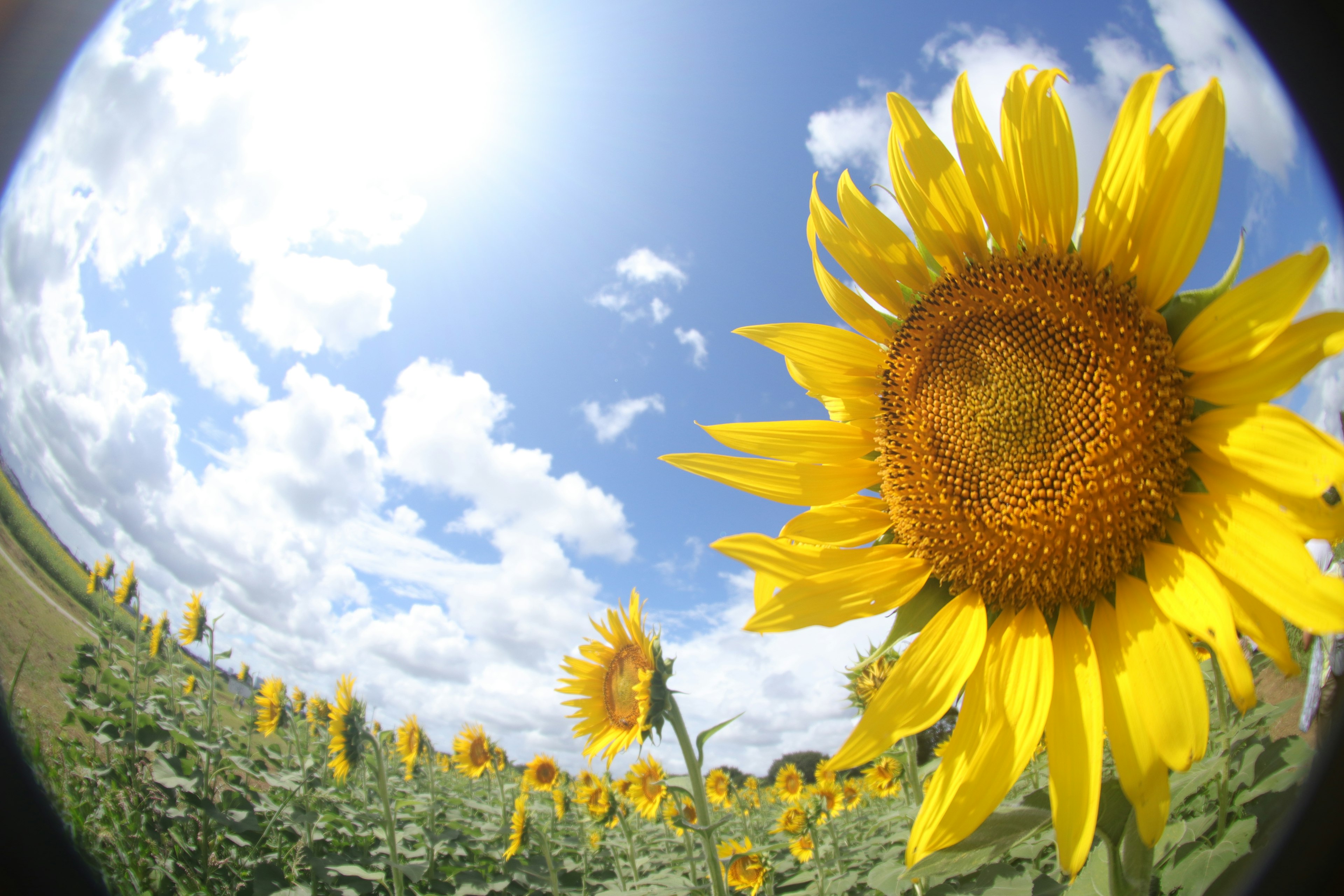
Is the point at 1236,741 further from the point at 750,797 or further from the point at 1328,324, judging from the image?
the point at 750,797

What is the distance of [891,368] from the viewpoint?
1149 millimetres

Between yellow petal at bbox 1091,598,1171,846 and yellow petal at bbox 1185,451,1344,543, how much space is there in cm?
23

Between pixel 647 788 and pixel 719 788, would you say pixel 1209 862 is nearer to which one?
pixel 647 788

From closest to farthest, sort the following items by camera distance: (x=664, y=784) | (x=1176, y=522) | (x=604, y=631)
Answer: (x=1176, y=522), (x=664, y=784), (x=604, y=631)

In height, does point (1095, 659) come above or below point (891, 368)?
below

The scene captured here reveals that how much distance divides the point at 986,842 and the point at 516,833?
6.70 meters

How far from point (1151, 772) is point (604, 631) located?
339 centimetres

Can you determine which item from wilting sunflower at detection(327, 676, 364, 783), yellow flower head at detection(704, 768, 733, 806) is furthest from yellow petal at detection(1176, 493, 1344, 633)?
yellow flower head at detection(704, 768, 733, 806)

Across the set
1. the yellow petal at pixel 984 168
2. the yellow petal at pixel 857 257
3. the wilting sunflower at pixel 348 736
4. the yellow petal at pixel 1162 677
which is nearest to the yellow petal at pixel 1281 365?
the yellow petal at pixel 1162 677

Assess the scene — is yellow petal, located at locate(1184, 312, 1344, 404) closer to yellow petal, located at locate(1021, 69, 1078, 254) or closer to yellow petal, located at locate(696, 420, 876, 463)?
yellow petal, located at locate(1021, 69, 1078, 254)

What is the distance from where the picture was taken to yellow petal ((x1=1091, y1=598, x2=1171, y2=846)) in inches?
26.1

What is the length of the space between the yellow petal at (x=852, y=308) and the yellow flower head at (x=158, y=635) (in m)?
9.88

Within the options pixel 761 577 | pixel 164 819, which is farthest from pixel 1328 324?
pixel 164 819

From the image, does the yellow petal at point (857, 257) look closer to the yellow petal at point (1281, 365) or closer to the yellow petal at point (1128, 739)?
the yellow petal at point (1281, 365)
